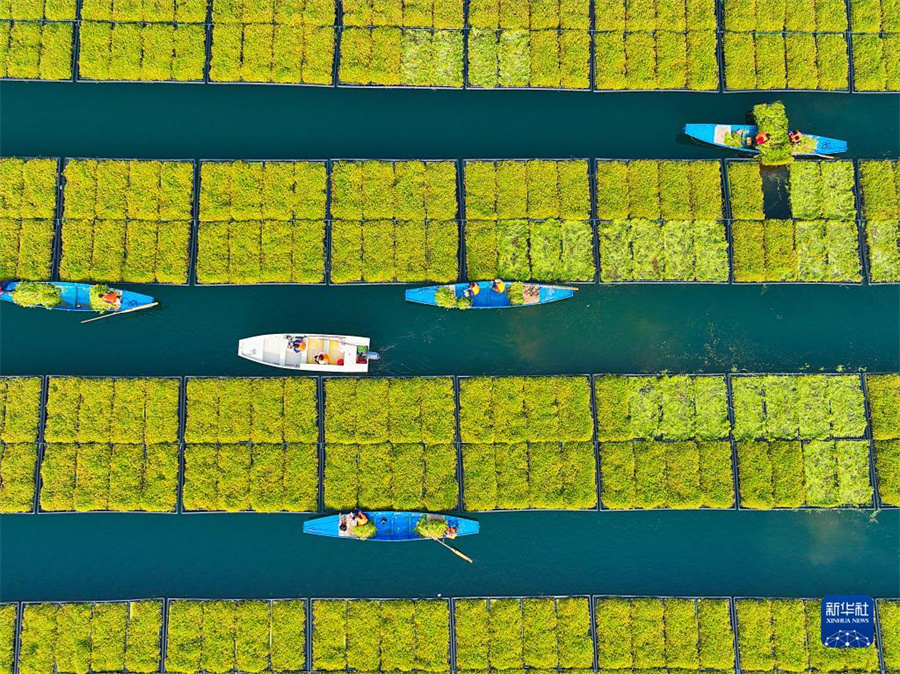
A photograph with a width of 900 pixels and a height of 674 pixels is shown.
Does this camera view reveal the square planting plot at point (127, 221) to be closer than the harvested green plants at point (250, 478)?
No

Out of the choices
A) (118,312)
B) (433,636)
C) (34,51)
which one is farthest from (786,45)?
(34,51)

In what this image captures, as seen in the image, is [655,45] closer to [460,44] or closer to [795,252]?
[460,44]

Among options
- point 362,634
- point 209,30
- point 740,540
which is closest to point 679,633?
point 740,540

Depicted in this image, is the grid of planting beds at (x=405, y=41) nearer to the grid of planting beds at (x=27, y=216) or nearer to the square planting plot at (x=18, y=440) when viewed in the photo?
the grid of planting beds at (x=27, y=216)

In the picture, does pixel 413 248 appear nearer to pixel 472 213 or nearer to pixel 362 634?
pixel 472 213

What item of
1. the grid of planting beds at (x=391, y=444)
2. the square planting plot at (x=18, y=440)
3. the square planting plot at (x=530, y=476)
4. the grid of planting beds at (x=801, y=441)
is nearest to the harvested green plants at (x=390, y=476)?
the grid of planting beds at (x=391, y=444)
